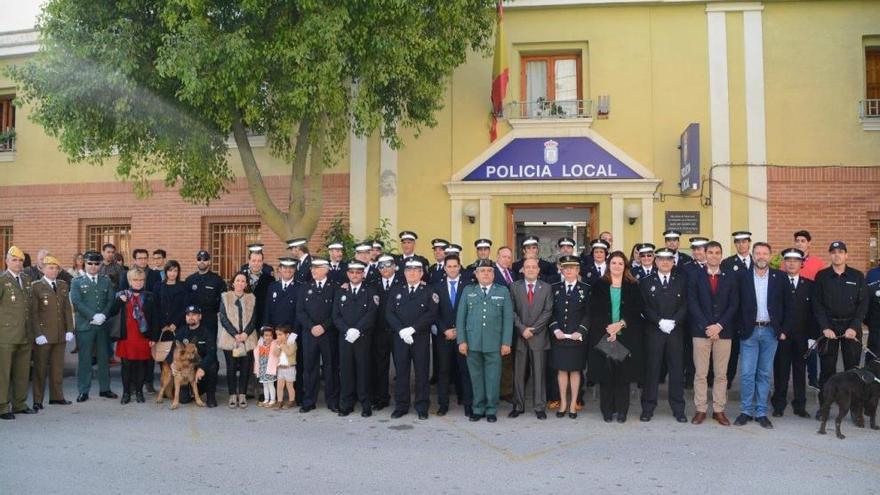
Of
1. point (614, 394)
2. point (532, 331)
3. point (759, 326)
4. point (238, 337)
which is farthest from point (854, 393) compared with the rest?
point (238, 337)

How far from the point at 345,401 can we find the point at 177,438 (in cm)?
194

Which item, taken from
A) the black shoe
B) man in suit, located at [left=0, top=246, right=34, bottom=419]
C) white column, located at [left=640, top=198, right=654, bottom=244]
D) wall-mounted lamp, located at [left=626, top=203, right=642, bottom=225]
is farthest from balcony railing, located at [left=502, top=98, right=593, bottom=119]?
man in suit, located at [left=0, top=246, right=34, bottom=419]

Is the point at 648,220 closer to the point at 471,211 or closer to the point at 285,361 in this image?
the point at 471,211

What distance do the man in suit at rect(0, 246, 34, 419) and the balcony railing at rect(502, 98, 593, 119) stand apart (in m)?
8.70

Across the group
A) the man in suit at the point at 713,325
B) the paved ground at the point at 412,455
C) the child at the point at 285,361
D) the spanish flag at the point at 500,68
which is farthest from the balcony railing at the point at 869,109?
the child at the point at 285,361

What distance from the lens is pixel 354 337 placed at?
8.09 metres

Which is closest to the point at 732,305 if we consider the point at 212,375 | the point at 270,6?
the point at 212,375

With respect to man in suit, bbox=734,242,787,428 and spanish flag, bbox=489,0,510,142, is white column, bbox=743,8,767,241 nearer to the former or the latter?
spanish flag, bbox=489,0,510,142

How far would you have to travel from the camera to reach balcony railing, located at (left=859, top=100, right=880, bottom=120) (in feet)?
41.8

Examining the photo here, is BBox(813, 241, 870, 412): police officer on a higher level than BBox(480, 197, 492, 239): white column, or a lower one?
lower

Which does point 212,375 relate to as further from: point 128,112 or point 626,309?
point 626,309

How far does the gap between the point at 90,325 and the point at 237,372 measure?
7.07 ft

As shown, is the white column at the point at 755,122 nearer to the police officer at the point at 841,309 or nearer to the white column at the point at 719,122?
the white column at the point at 719,122

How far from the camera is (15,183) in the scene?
53.1ft
